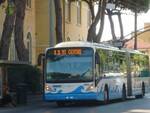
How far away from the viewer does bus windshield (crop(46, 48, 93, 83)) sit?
2769 cm

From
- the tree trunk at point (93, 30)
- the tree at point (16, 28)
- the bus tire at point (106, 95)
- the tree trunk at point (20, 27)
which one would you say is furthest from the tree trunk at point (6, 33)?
the tree trunk at point (93, 30)

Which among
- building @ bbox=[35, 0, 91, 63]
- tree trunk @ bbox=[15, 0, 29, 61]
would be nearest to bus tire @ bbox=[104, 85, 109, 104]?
tree trunk @ bbox=[15, 0, 29, 61]

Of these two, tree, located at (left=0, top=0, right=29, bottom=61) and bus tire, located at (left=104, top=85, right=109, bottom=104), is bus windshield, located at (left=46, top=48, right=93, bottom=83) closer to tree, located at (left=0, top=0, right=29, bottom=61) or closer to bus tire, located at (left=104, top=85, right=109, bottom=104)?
bus tire, located at (left=104, top=85, right=109, bottom=104)

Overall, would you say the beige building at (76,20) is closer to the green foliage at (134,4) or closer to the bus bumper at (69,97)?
the green foliage at (134,4)

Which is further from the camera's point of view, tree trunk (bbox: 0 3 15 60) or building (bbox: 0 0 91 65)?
building (bbox: 0 0 91 65)

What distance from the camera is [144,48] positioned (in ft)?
386

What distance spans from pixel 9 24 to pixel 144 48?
3452 inches

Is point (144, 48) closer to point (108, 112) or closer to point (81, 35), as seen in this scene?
point (81, 35)

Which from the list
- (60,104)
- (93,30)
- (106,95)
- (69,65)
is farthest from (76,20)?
(69,65)

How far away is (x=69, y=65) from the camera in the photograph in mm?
27812

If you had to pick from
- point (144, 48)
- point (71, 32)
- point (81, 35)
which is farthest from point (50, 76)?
point (144, 48)

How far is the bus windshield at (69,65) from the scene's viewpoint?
27.7m

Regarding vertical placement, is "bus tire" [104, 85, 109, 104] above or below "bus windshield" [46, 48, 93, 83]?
below

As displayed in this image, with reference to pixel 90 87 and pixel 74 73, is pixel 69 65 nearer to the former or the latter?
pixel 74 73
